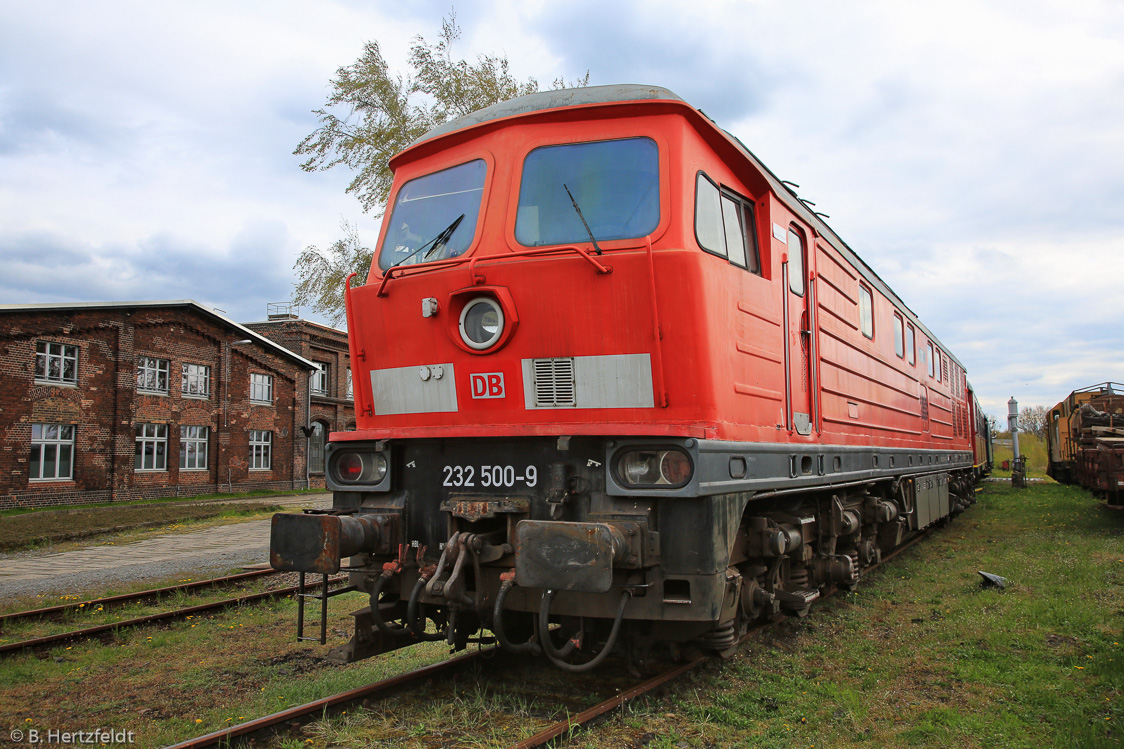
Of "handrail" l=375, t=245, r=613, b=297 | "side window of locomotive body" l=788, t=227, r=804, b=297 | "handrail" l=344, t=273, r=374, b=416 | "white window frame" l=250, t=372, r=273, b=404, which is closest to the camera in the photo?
"handrail" l=375, t=245, r=613, b=297

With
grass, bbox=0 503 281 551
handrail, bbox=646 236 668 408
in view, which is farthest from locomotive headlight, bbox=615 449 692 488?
grass, bbox=0 503 281 551

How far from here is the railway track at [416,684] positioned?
3.67m

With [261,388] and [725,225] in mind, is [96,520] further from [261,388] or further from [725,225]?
[725,225]

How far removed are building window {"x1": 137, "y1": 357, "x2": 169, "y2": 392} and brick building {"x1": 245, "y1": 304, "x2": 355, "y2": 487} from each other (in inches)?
346

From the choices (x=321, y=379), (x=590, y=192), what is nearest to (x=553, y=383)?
(x=590, y=192)

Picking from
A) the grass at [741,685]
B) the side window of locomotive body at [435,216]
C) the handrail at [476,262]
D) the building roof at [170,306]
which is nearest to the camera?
the grass at [741,685]

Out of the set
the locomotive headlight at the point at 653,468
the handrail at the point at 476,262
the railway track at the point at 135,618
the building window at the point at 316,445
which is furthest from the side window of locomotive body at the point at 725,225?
the building window at the point at 316,445

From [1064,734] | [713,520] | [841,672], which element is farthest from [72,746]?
[1064,734]

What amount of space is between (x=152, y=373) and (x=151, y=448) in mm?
2530

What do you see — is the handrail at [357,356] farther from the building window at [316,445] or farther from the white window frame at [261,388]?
the building window at [316,445]

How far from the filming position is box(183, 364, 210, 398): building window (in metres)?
26.9

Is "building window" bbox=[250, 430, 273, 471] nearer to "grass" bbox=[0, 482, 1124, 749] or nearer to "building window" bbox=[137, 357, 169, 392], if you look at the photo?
"building window" bbox=[137, 357, 169, 392]

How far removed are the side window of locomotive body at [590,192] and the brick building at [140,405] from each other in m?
22.3

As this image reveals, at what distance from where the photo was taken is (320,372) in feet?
121
